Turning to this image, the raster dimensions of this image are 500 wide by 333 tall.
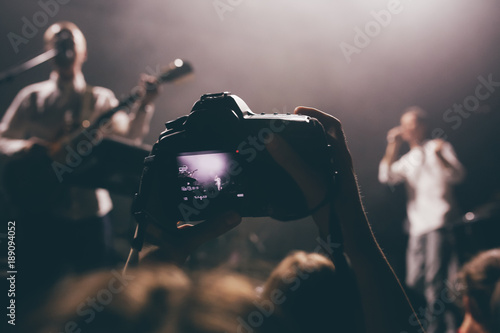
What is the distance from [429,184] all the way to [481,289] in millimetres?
1235

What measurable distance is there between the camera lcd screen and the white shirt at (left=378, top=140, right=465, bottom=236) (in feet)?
6.95

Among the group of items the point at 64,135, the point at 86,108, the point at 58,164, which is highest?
the point at 86,108

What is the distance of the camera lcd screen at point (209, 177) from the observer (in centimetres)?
62

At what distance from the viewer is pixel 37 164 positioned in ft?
5.20

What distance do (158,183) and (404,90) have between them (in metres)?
4.00

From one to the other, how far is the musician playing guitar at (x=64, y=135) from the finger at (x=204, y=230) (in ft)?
3.12

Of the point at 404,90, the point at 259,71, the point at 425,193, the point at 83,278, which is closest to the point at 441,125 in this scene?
the point at 404,90

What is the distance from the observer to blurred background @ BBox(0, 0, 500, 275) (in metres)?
3.58

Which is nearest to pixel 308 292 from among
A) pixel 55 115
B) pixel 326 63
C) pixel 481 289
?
pixel 481 289

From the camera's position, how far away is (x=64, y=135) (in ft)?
5.49

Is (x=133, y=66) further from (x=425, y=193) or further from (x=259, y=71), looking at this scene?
(x=425, y=193)

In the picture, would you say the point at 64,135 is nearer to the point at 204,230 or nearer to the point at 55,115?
the point at 55,115

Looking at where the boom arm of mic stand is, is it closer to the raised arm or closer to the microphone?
the microphone

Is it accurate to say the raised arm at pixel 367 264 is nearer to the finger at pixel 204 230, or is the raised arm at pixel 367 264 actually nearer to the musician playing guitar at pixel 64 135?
the finger at pixel 204 230
